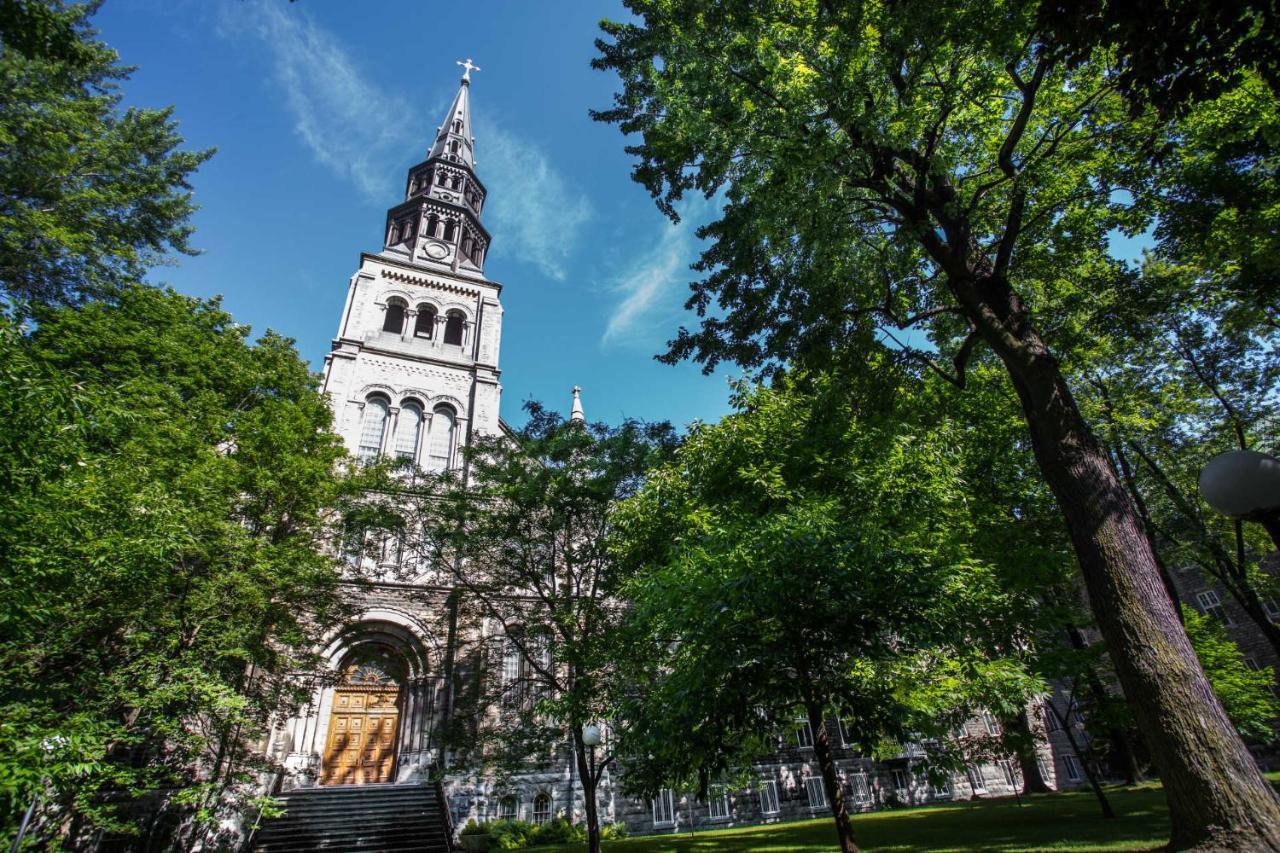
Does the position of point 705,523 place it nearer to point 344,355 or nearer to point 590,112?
point 590,112

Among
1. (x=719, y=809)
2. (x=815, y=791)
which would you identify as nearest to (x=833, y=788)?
(x=719, y=809)

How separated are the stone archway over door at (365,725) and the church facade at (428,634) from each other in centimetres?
4

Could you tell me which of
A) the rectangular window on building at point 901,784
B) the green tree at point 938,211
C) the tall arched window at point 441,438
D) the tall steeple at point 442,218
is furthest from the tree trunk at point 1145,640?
the tall steeple at point 442,218

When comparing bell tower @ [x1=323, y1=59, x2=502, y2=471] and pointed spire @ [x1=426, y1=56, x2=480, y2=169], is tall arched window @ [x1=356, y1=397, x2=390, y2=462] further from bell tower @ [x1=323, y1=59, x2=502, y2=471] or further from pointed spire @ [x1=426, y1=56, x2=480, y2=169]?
pointed spire @ [x1=426, y1=56, x2=480, y2=169]

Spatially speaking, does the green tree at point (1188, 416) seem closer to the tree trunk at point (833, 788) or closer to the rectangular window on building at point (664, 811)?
the tree trunk at point (833, 788)

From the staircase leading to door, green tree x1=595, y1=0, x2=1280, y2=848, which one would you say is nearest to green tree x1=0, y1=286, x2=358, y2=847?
the staircase leading to door

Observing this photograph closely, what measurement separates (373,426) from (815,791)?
73.8ft

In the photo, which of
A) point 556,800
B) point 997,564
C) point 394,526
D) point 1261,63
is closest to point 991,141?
point 1261,63

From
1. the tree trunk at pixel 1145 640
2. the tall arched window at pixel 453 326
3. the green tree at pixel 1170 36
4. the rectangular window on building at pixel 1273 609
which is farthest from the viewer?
the tall arched window at pixel 453 326

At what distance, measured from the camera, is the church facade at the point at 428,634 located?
1866cm

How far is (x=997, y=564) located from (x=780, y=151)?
9.83 m

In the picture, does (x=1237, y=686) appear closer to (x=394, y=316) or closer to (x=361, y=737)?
(x=361, y=737)

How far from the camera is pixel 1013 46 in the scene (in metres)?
7.00

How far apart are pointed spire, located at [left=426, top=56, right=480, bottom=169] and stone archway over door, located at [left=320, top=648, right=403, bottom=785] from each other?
29.3 metres
